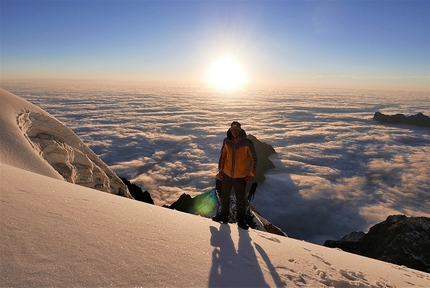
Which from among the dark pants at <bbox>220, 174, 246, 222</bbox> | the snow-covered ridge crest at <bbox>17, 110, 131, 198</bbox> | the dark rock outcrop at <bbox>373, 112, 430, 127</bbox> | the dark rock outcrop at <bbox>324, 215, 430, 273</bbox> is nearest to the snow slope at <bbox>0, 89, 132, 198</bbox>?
the snow-covered ridge crest at <bbox>17, 110, 131, 198</bbox>

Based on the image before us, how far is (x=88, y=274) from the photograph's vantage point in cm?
143

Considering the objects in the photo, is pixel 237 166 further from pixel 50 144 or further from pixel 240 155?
pixel 50 144

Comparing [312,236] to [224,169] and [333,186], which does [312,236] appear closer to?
[333,186]

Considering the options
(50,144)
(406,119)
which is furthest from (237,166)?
(406,119)

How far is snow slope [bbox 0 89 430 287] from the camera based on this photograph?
1425 millimetres

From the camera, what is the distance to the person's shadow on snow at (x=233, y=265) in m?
Answer: 1.83

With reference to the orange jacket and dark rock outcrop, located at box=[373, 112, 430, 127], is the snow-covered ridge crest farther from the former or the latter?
dark rock outcrop, located at box=[373, 112, 430, 127]

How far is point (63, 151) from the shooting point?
6648 millimetres

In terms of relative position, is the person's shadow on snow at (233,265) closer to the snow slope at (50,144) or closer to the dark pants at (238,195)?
the dark pants at (238,195)

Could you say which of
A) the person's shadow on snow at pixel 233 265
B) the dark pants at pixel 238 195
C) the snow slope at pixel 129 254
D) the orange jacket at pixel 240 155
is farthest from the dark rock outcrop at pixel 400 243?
the person's shadow on snow at pixel 233 265

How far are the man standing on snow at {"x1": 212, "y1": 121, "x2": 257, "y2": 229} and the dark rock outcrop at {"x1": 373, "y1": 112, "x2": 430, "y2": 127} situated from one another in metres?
78.5

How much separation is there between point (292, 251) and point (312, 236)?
1532 cm

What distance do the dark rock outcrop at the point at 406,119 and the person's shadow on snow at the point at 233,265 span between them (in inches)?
3133

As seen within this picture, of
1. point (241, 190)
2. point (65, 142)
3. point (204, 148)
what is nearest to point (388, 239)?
point (241, 190)
